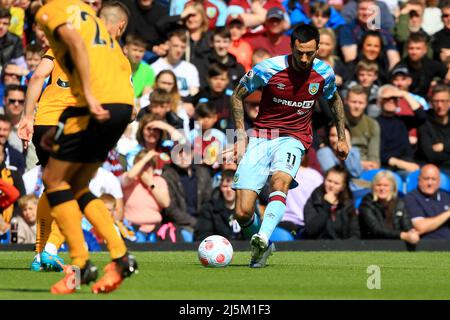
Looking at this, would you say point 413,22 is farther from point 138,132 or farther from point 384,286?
point 384,286

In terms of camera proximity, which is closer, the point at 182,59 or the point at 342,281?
the point at 342,281

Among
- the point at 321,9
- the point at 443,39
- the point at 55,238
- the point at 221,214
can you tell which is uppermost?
the point at 321,9

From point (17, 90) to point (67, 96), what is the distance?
6.85 metres

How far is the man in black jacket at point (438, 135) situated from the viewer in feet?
66.0

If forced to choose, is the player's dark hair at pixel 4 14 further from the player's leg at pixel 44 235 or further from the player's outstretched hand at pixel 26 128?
the player's outstretched hand at pixel 26 128

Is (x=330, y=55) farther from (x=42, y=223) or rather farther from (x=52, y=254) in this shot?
(x=52, y=254)

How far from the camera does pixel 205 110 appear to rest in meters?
19.4

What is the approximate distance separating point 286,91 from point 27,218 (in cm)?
544

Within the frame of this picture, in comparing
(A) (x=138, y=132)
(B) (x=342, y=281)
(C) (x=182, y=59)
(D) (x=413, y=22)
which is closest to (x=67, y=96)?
(B) (x=342, y=281)

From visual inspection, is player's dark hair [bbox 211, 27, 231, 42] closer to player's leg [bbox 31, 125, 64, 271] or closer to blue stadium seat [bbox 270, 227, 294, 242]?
blue stadium seat [bbox 270, 227, 294, 242]

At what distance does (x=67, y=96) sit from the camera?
12281mm

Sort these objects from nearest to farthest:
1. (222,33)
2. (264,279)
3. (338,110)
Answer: (264,279) → (338,110) → (222,33)

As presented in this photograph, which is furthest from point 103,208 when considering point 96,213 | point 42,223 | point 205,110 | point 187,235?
point 205,110

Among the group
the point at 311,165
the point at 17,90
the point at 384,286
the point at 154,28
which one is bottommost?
the point at 384,286
